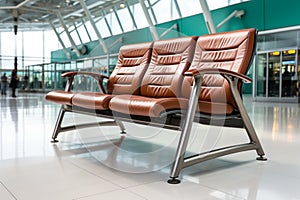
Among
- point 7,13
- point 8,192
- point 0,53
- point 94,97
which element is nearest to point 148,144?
point 94,97

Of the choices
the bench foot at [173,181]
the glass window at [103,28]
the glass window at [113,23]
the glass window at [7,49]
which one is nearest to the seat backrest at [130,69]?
the bench foot at [173,181]

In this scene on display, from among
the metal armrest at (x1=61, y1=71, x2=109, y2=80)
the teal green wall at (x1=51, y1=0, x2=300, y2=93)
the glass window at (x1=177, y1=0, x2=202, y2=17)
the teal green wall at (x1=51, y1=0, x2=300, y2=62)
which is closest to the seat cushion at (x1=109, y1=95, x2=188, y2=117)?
the metal armrest at (x1=61, y1=71, x2=109, y2=80)

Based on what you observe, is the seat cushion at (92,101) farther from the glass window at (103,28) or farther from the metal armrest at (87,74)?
the glass window at (103,28)

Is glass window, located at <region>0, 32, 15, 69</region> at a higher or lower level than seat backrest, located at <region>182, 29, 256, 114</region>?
higher

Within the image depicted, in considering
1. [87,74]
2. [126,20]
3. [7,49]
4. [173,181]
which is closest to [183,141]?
[173,181]

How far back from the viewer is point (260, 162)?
2.09 metres

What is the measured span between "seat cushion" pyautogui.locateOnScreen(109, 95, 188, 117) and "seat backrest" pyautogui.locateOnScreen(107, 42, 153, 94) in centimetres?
80

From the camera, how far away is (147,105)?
5.56ft

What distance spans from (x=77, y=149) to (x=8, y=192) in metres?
1.04

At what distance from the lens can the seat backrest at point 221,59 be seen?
81.5 inches

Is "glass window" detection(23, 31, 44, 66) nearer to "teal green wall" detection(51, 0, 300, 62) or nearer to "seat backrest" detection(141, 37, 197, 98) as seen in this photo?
"teal green wall" detection(51, 0, 300, 62)

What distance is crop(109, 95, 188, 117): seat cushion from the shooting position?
166 centimetres

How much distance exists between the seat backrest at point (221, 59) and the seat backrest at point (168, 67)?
2.6 inches

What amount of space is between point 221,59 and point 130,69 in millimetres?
1005
